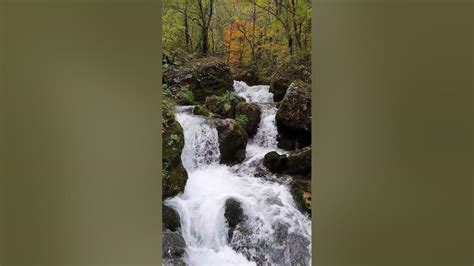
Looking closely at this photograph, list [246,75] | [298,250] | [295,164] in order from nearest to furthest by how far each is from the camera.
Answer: [298,250]
[295,164]
[246,75]

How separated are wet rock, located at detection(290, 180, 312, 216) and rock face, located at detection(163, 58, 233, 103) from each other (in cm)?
103

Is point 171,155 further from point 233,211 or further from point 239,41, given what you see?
point 239,41

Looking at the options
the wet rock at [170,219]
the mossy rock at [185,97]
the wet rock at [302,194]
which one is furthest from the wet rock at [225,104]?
the wet rock at [170,219]

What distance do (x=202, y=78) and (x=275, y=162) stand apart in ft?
3.19

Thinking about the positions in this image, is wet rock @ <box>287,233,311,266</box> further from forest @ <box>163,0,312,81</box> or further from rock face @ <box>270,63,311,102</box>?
forest @ <box>163,0,312,81</box>

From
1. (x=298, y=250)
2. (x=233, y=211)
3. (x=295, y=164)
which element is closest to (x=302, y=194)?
(x=295, y=164)

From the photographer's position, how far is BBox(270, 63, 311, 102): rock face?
3123 mm

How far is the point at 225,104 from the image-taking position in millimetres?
3221
